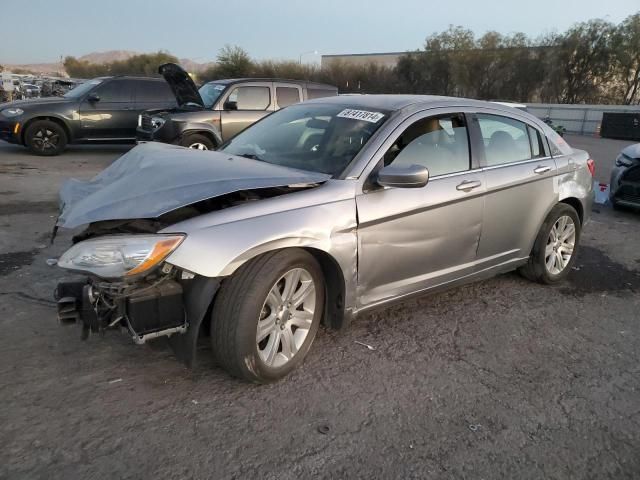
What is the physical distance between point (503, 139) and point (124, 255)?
3.17m

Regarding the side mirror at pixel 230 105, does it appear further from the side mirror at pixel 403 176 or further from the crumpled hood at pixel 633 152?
the side mirror at pixel 403 176

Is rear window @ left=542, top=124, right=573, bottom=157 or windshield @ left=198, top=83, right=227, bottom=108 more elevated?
windshield @ left=198, top=83, right=227, bottom=108

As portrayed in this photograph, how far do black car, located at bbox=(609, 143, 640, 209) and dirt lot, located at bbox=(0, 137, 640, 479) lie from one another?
425cm

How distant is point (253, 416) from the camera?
2.79 m

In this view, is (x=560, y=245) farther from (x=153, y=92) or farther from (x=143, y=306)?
(x=153, y=92)

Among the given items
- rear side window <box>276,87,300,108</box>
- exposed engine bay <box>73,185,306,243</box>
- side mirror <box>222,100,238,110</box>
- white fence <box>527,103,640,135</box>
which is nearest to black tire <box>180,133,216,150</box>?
side mirror <box>222,100,238,110</box>

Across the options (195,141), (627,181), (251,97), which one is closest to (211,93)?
(251,97)

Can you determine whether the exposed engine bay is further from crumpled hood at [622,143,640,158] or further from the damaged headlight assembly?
crumpled hood at [622,143,640,158]

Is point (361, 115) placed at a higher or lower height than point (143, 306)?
higher

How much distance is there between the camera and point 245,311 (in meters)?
2.79

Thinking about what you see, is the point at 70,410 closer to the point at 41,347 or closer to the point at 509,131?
the point at 41,347

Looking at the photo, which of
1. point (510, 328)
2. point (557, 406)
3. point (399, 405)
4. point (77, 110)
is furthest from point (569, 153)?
point (77, 110)

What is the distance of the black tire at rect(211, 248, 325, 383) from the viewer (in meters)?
2.79

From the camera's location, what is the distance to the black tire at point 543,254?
470cm
